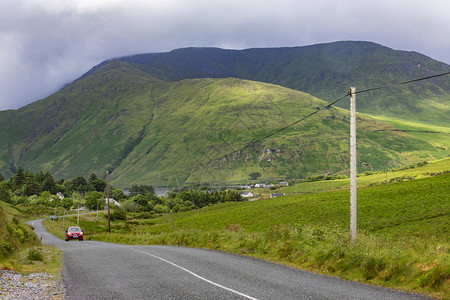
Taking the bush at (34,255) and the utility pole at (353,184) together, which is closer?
the utility pole at (353,184)

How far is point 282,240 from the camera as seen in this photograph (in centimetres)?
2364

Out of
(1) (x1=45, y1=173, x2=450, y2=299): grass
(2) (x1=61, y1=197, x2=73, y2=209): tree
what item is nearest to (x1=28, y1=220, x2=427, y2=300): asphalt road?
(1) (x1=45, y1=173, x2=450, y2=299): grass

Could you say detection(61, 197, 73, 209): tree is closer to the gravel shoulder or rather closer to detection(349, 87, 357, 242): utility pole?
the gravel shoulder

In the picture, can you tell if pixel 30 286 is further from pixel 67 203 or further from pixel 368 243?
pixel 67 203

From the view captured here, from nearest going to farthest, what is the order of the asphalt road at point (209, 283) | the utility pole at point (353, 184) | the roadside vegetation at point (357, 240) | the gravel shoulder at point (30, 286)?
the asphalt road at point (209, 283), the gravel shoulder at point (30, 286), the roadside vegetation at point (357, 240), the utility pole at point (353, 184)

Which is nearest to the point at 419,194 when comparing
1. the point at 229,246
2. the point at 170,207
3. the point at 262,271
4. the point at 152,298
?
the point at 229,246

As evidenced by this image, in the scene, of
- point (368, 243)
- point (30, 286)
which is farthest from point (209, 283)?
point (368, 243)

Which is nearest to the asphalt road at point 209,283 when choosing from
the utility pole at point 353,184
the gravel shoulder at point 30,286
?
the gravel shoulder at point 30,286

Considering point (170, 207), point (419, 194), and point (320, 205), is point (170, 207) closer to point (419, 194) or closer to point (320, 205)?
point (320, 205)

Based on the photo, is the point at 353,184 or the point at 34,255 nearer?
the point at 353,184

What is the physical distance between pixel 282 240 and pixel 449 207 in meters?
55.9

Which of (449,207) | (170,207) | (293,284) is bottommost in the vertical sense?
(170,207)

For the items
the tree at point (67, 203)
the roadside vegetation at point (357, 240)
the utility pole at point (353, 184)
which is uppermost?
the utility pole at point (353, 184)

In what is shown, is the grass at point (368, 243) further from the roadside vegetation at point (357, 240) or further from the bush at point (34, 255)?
the bush at point (34, 255)
